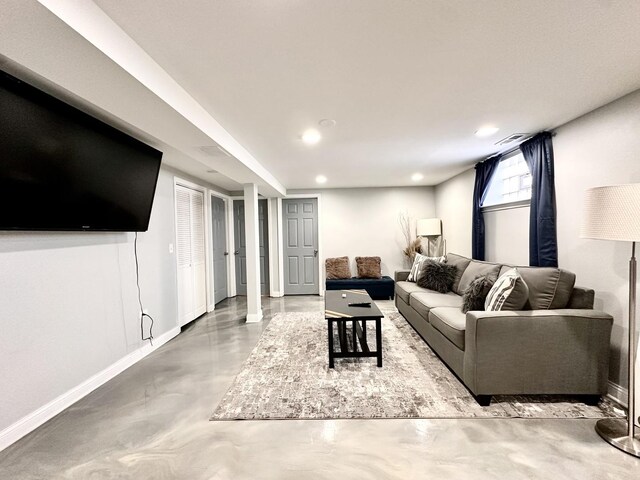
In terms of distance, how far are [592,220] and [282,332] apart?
311 cm

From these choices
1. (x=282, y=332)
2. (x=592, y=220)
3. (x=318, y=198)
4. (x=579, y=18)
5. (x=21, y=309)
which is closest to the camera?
(x=579, y=18)

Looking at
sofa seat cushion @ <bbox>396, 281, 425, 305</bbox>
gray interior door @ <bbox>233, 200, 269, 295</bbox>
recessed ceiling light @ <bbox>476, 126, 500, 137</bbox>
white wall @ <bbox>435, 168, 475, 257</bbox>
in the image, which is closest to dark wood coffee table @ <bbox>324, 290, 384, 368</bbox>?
sofa seat cushion @ <bbox>396, 281, 425, 305</bbox>

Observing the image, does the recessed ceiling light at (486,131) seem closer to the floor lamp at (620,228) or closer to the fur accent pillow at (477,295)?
A: the floor lamp at (620,228)

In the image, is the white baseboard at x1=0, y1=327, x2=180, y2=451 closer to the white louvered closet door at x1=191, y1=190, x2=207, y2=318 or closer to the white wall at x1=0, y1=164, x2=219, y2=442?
the white wall at x1=0, y1=164, x2=219, y2=442

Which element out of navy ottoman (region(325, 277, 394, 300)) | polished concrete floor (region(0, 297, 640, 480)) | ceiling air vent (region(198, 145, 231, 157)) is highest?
ceiling air vent (region(198, 145, 231, 157))

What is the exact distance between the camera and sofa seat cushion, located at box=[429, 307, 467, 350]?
2.13 metres

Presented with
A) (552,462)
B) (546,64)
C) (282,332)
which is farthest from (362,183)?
(552,462)

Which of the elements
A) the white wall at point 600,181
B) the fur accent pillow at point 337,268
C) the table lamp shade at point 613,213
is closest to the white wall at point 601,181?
the white wall at point 600,181

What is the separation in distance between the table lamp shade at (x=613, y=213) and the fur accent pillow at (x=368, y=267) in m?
3.78

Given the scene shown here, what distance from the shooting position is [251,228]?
4.02m

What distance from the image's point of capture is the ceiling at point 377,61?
1.13 m

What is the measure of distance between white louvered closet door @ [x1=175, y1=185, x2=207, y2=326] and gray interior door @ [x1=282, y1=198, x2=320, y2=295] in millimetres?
1746

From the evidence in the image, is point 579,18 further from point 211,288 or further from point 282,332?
point 211,288

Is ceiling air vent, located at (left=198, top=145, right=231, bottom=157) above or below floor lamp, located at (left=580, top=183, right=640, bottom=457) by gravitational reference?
above
